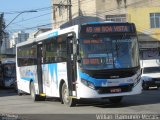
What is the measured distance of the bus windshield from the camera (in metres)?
18.5

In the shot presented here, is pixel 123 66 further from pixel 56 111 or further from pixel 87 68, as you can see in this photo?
pixel 56 111

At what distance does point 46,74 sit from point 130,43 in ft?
18.0

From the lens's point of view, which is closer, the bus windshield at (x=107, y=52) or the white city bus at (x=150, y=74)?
the bus windshield at (x=107, y=52)

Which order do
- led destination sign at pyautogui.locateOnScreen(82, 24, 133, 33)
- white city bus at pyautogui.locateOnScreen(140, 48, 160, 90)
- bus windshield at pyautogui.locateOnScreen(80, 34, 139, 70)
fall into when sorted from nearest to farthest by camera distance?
bus windshield at pyautogui.locateOnScreen(80, 34, 139, 70)
led destination sign at pyautogui.locateOnScreen(82, 24, 133, 33)
white city bus at pyautogui.locateOnScreen(140, 48, 160, 90)

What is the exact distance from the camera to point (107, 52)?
61.0 ft

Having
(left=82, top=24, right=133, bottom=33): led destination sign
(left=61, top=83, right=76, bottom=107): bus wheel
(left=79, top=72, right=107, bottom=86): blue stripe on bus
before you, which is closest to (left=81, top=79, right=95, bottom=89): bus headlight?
(left=79, top=72, right=107, bottom=86): blue stripe on bus

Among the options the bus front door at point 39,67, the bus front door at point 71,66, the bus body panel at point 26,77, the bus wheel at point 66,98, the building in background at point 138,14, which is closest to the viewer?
the bus front door at point 71,66

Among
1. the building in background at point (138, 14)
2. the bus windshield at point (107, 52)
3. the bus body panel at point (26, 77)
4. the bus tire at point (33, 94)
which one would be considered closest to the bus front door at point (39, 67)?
the bus body panel at point (26, 77)

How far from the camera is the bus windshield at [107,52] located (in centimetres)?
1845

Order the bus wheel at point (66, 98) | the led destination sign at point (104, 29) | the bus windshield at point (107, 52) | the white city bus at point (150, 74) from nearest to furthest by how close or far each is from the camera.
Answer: the bus windshield at point (107, 52)
the led destination sign at point (104, 29)
the bus wheel at point (66, 98)
the white city bus at point (150, 74)

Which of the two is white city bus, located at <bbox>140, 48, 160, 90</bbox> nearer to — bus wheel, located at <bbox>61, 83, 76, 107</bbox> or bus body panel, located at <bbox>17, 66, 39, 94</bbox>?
bus body panel, located at <bbox>17, 66, 39, 94</bbox>

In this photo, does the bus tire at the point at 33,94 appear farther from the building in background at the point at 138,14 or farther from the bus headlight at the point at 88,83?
the building in background at the point at 138,14

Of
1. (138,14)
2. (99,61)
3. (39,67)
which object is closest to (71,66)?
(99,61)

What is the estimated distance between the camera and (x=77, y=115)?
53.5 feet
